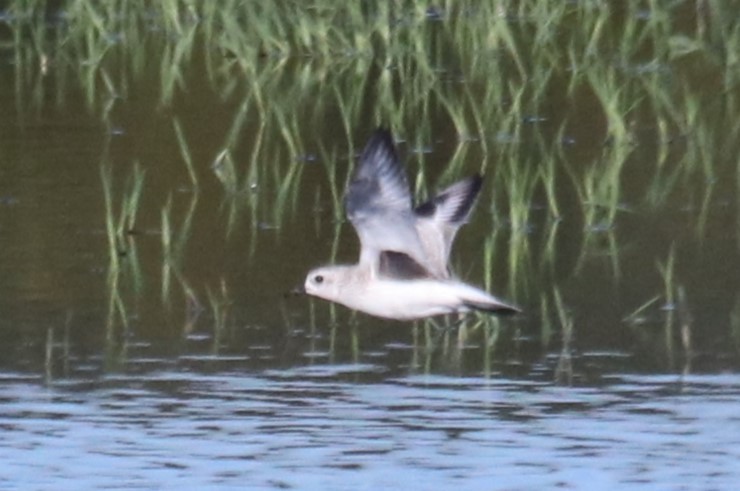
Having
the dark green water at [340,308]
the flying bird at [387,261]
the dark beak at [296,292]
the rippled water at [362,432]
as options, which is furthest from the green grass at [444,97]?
the rippled water at [362,432]

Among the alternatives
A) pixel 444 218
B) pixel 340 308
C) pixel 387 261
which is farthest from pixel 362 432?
pixel 340 308

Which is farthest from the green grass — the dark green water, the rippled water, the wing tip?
the rippled water

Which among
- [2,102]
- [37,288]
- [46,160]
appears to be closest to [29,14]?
[2,102]

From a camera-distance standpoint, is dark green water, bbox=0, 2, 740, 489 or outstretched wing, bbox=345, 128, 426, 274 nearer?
dark green water, bbox=0, 2, 740, 489

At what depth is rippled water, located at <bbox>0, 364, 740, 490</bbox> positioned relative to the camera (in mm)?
6699

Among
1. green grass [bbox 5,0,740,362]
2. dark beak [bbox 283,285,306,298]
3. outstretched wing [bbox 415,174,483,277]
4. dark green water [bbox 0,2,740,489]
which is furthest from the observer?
green grass [bbox 5,0,740,362]

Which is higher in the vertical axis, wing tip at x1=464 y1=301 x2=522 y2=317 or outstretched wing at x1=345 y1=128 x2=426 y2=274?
outstretched wing at x1=345 y1=128 x2=426 y2=274

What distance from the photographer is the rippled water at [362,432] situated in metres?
6.70

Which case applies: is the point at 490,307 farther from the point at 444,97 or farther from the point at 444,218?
the point at 444,97

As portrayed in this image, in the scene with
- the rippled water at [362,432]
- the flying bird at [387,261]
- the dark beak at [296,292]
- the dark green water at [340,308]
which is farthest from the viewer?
the dark beak at [296,292]

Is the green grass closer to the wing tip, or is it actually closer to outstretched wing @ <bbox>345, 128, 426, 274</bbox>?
outstretched wing @ <bbox>345, 128, 426, 274</bbox>

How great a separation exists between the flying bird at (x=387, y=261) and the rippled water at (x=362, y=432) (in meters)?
0.23

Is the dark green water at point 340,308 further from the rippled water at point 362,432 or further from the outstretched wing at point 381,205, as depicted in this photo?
the outstretched wing at point 381,205

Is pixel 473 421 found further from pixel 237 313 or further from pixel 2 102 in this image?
pixel 2 102
